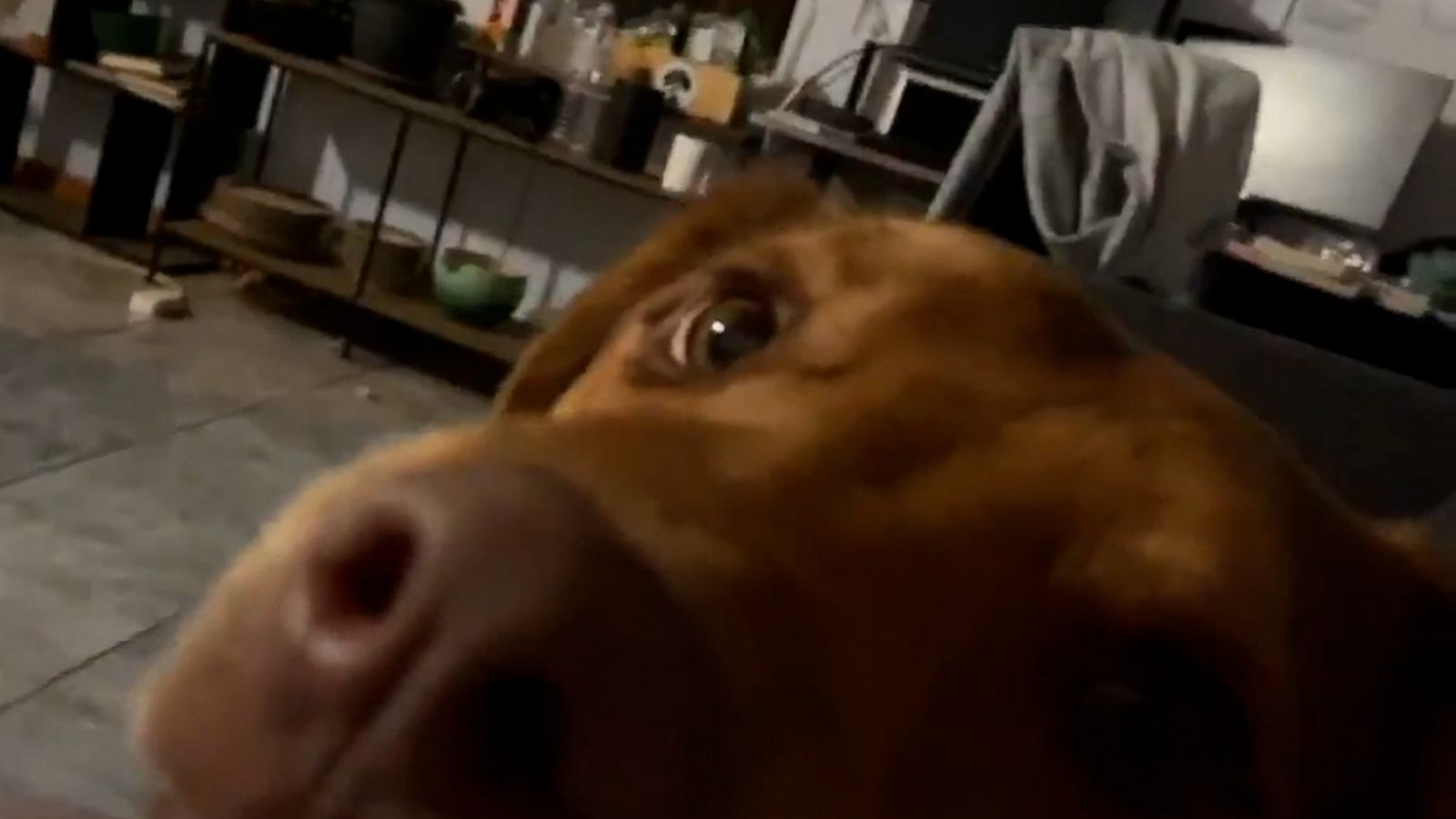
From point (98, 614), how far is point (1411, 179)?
10.9 ft

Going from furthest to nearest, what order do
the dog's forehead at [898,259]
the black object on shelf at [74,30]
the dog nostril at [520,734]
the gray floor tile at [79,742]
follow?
the black object on shelf at [74,30] < the gray floor tile at [79,742] < the dog's forehead at [898,259] < the dog nostril at [520,734]

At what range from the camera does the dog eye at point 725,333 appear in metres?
1.03

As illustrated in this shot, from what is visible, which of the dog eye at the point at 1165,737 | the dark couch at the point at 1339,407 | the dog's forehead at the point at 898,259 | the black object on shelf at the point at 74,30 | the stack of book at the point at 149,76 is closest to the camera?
the dog eye at the point at 1165,737

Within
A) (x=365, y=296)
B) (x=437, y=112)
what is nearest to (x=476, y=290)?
(x=365, y=296)

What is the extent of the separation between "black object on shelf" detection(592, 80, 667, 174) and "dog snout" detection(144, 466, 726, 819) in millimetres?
3404

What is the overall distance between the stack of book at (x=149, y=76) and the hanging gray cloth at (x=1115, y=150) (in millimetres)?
2342

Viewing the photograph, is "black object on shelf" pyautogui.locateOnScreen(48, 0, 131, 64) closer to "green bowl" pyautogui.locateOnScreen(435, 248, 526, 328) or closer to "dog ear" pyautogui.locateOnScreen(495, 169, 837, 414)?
"green bowl" pyautogui.locateOnScreen(435, 248, 526, 328)

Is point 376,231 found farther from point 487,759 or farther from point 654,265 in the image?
point 487,759

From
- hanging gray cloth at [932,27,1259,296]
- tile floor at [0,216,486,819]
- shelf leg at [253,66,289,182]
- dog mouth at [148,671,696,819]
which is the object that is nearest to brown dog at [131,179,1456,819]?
dog mouth at [148,671,696,819]

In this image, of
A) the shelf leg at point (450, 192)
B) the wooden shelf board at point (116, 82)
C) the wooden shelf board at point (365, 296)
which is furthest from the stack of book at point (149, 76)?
the shelf leg at point (450, 192)

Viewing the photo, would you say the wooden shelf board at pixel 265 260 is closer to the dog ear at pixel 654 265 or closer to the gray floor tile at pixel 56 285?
the gray floor tile at pixel 56 285

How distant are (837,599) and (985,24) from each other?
330 cm

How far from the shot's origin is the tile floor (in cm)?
212

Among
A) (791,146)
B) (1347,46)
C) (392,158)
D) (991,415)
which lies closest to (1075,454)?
(991,415)
